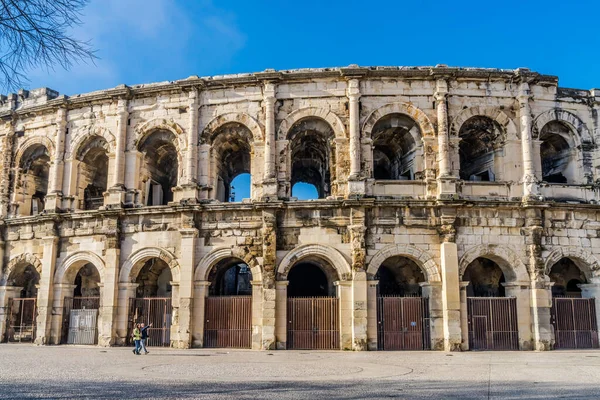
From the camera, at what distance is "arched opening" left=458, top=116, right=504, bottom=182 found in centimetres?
1736

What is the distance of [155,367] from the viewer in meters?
11.3

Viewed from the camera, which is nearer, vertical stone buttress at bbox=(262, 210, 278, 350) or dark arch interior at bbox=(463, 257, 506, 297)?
vertical stone buttress at bbox=(262, 210, 278, 350)

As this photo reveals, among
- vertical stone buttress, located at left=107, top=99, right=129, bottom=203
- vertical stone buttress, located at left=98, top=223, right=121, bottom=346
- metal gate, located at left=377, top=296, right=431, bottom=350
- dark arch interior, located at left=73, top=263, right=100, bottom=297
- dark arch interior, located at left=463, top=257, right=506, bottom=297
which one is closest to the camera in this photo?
metal gate, located at left=377, top=296, right=431, bottom=350

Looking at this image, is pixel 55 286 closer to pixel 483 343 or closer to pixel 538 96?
pixel 483 343

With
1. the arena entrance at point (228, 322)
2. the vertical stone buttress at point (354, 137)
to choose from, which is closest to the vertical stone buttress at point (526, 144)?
the vertical stone buttress at point (354, 137)

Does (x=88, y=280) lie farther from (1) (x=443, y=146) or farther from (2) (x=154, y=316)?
(1) (x=443, y=146)

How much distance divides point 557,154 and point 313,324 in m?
10.0

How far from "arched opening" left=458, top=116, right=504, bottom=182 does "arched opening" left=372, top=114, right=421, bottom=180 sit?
1683 millimetres

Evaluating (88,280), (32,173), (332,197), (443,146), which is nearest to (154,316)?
(88,280)

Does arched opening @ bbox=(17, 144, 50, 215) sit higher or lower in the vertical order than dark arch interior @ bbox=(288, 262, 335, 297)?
higher

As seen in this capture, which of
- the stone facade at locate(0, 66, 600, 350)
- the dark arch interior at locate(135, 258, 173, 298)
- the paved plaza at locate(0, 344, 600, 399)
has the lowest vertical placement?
the paved plaza at locate(0, 344, 600, 399)

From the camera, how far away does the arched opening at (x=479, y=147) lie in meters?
17.4

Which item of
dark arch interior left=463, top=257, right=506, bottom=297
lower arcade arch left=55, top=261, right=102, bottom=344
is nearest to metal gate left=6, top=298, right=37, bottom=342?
lower arcade arch left=55, top=261, right=102, bottom=344

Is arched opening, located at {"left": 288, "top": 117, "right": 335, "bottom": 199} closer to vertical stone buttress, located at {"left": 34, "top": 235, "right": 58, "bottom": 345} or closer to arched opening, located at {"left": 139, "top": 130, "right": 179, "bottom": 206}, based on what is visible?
arched opening, located at {"left": 139, "top": 130, "right": 179, "bottom": 206}
